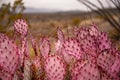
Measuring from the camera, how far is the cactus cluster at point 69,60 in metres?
2.25

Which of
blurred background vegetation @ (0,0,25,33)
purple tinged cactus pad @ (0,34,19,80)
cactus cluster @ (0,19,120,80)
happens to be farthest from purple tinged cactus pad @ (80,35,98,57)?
blurred background vegetation @ (0,0,25,33)

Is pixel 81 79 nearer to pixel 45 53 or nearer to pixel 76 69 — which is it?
pixel 76 69

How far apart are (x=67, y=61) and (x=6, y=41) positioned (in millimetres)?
593

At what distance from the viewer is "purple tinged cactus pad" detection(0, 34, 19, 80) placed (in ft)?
7.76

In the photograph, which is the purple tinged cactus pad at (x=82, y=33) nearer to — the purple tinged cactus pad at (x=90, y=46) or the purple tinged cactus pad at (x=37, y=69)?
the purple tinged cactus pad at (x=90, y=46)

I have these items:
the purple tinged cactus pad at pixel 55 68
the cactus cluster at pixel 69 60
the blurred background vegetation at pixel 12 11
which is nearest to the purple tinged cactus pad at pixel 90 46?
the cactus cluster at pixel 69 60

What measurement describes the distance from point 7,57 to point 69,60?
1.93ft

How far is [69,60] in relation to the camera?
2805mm

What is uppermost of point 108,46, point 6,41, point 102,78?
point 6,41

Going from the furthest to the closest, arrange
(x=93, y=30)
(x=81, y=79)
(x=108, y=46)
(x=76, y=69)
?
1. (x=93, y=30)
2. (x=108, y=46)
3. (x=76, y=69)
4. (x=81, y=79)

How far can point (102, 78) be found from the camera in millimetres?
2250

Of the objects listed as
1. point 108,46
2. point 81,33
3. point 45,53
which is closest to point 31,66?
point 45,53

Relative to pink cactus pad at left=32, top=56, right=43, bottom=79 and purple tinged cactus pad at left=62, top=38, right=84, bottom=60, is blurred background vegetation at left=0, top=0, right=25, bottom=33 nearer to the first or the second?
pink cactus pad at left=32, top=56, right=43, bottom=79

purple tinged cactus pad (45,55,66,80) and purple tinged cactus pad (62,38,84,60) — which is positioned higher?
purple tinged cactus pad (62,38,84,60)
